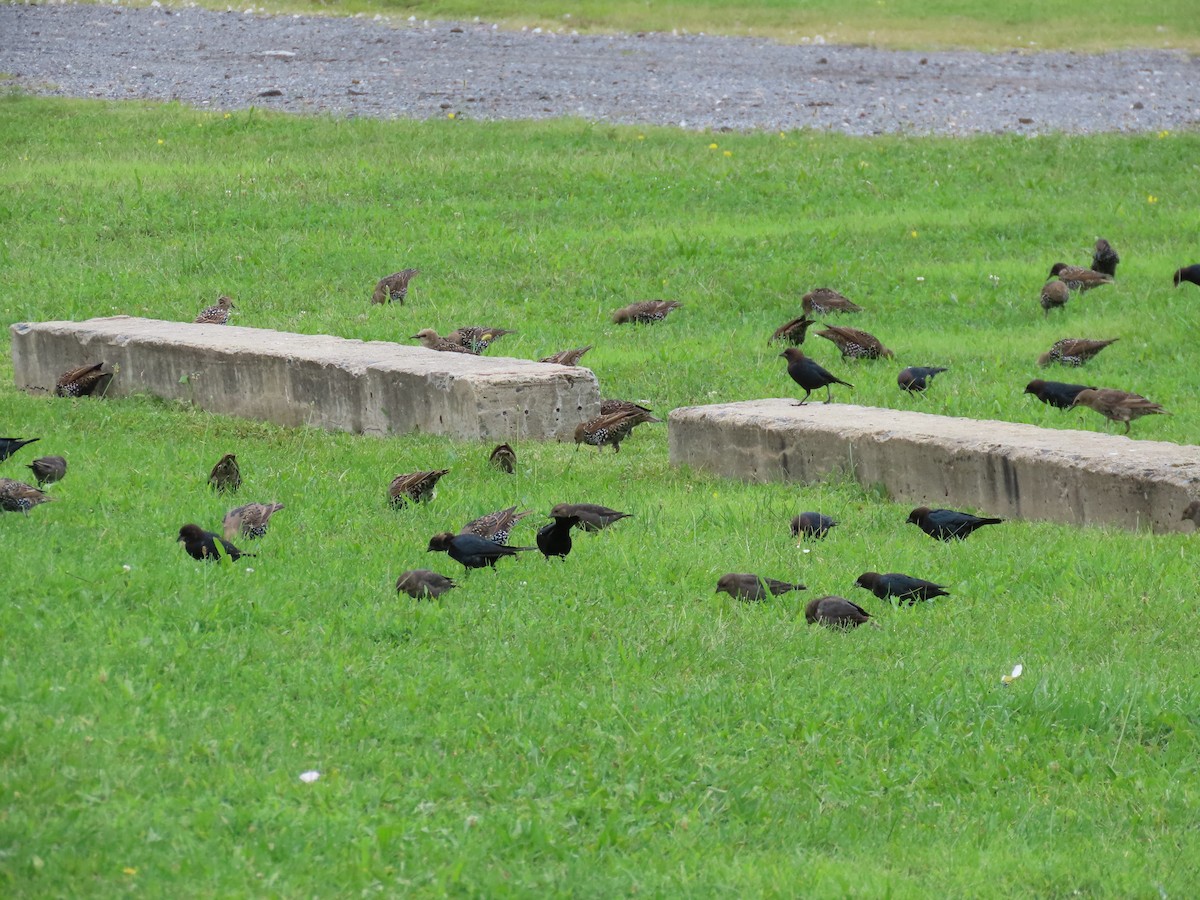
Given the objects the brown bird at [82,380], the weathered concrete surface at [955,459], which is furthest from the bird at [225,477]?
the brown bird at [82,380]

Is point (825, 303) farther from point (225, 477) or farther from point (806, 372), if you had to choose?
point (225, 477)

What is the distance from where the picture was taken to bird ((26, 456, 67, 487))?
995 centimetres

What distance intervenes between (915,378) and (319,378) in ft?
15.2

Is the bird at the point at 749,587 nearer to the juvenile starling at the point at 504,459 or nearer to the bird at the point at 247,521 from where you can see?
the bird at the point at 247,521

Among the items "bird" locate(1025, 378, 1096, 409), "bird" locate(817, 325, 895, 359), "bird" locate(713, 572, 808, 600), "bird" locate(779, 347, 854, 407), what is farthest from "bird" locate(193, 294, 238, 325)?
"bird" locate(713, 572, 808, 600)

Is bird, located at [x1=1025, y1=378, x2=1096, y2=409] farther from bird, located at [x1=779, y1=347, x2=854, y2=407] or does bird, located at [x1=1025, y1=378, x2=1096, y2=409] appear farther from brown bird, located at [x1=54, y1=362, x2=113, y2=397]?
brown bird, located at [x1=54, y1=362, x2=113, y2=397]

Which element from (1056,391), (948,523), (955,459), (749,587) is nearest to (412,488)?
(749,587)

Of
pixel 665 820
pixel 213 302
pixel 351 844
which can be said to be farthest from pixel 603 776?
pixel 213 302

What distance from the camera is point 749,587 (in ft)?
26.6

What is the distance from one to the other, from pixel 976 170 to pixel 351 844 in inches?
695

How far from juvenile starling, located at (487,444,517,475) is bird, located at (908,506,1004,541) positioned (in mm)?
2849

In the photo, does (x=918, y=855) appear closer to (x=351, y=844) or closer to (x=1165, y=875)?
(x=1165, y=875)

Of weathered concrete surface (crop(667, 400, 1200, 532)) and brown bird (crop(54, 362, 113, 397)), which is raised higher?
weathered concrete surface (crop(667, 400, 1200, 532))

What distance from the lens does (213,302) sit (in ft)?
56.9
